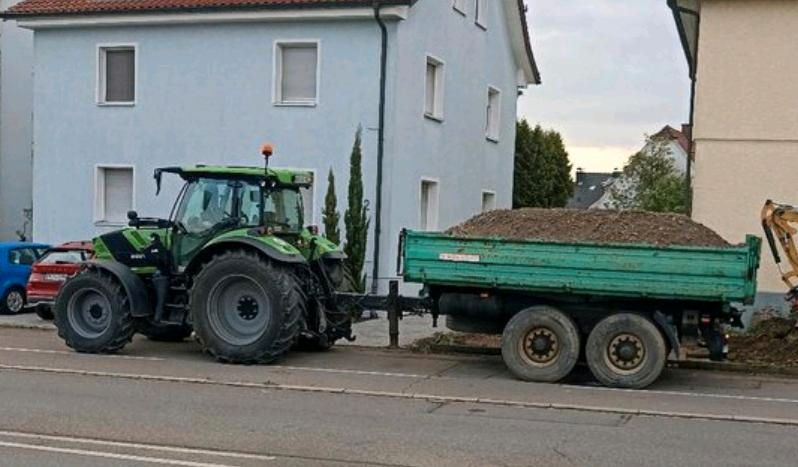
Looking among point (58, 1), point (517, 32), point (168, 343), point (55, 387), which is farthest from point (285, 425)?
point (517, 32)

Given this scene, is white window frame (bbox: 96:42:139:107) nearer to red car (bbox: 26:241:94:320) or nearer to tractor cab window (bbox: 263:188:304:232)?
red car (bbox: 26:241:94:320)

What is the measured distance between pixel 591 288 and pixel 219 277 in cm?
460

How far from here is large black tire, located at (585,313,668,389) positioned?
A: 11648 millimetres

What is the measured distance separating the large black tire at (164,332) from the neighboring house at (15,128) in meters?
16.2

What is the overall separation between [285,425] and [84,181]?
15378mm

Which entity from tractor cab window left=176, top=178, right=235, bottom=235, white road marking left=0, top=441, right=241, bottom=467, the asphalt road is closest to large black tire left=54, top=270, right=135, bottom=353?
the asphalt road

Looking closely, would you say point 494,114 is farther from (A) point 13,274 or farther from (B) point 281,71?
(A) point 13,274

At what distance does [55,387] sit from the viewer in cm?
1101

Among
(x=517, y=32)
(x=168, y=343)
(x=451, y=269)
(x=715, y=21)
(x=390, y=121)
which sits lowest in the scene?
(x=168, y=343)

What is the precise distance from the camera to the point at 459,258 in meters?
12.4

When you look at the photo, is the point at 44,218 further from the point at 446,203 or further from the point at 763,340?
the point at 763,340

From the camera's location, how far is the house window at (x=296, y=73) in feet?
69.1

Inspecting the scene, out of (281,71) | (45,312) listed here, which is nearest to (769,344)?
(281,71)

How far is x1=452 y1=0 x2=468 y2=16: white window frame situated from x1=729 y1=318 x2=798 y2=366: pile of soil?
37.6 ft
